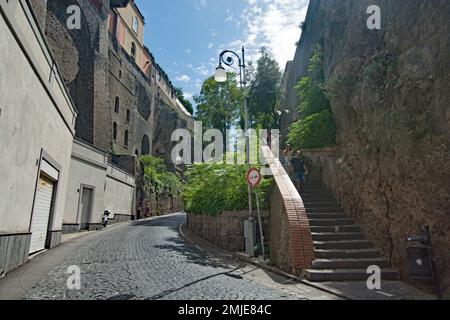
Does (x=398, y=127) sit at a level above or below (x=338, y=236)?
above

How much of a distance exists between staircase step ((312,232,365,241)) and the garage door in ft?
25.3

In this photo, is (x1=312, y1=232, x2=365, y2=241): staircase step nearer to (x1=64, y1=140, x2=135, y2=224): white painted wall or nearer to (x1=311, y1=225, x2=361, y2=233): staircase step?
(x1=311, y1=225, x2=361, y2=233): staircase step

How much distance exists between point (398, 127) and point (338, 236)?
3.07 meters

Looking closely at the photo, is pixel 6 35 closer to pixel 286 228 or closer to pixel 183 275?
pixel 183 275

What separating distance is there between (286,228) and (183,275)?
273 centimetres

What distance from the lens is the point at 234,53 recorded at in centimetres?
1057

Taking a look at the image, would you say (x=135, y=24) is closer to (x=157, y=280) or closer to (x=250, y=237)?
(x=250, y=237)

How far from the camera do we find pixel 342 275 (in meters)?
6.08

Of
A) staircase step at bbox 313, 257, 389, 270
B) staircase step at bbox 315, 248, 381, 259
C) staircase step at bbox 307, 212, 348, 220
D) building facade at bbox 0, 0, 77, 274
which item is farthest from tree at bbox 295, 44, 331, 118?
building facade at bbox 0, 0, 77, 274

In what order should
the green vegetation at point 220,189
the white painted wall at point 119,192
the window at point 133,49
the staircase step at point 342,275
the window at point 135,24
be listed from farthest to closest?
the window at point 135,24 < the window at point 133,49 < the white painted wall at point 119,192 < the green vegetation at point 220,189 < the staircase step at point 342,275

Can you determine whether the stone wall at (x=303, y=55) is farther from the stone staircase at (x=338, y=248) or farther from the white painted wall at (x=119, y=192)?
the white painted wall at (x=119, y=192)

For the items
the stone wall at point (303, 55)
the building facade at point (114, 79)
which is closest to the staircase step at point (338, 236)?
the stone wall at point (303, 55)

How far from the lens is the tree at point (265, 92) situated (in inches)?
1128

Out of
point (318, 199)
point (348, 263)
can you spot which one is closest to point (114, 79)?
point (318, 199)
